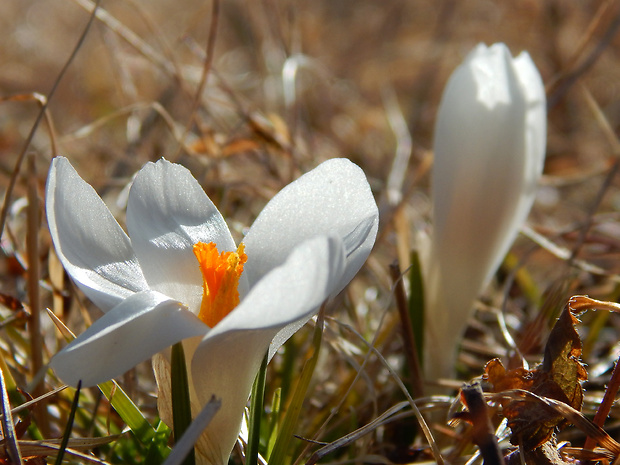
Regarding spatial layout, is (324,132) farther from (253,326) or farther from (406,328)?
(253,326)

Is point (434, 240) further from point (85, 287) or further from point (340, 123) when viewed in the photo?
point (340, 123)

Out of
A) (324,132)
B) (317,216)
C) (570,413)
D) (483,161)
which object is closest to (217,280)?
(317,216)

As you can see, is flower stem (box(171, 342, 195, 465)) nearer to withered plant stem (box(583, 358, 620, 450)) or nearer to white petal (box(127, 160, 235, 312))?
white petal (box(127, 160, 235, 312))

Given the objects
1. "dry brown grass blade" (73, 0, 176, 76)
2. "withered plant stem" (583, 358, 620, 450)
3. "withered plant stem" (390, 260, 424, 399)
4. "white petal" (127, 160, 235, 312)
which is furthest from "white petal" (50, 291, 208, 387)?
"dry brown grass blade" (73, 0, 176, 76)

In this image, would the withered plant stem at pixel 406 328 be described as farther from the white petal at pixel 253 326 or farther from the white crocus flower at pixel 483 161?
the white petal at pixel 253 326

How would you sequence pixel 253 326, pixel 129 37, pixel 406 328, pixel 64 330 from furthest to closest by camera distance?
pixel 129 37, pixel 406 328, pixel 64 330, pixel 253 326
